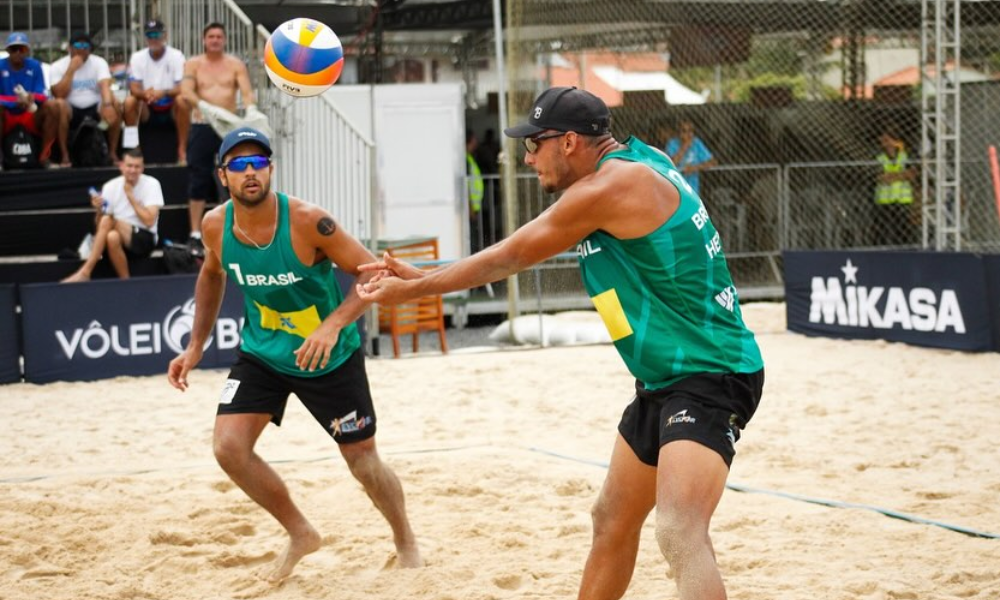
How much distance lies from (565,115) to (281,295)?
6.27 feet

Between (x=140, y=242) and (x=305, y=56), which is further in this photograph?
(x=140, y=242)

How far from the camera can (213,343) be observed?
12.1 m

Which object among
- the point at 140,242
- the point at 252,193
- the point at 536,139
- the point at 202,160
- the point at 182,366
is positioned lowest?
the point at 182,366

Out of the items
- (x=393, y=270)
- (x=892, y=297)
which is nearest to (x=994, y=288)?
(x=892, y=297)

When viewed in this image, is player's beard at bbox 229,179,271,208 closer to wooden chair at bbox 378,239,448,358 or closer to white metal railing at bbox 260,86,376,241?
wooden chair at bbox 378,239,448,358

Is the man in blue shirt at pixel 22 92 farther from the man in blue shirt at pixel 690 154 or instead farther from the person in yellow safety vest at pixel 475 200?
the man in blue shirt at pixel 690 154

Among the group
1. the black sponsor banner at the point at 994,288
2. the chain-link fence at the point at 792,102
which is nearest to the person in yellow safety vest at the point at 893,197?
the chain-link fence at the point at 792,102

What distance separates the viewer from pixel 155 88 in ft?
45.2

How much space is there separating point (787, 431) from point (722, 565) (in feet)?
10.9

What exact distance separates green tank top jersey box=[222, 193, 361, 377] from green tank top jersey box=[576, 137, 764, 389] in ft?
5.49

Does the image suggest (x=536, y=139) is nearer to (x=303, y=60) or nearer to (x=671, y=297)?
(x=671, y=297)

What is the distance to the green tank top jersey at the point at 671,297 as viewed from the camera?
12.8 ft

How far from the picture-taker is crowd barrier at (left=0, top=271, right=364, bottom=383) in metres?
11.4

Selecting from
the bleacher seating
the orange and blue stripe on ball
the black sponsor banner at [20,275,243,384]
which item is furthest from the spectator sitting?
the orange and blue stripe on ball
